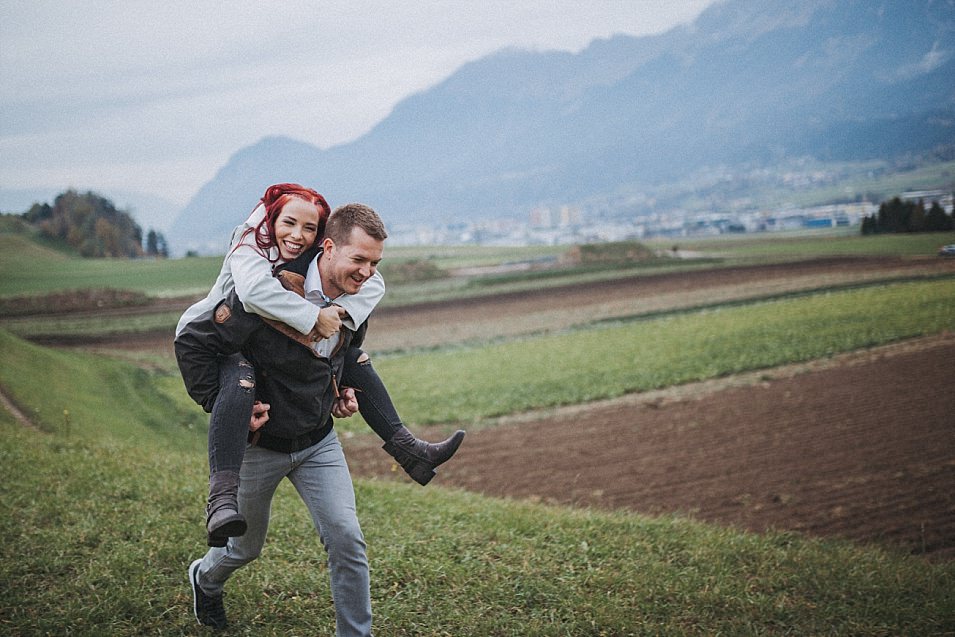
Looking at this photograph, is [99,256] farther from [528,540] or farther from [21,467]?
[528,540]

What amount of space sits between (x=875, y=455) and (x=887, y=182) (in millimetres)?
37265

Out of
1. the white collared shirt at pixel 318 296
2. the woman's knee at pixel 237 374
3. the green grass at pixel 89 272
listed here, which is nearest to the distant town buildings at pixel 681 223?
the green grass at pixel 89 272

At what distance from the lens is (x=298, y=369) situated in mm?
3293

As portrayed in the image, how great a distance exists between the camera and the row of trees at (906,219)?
3212 cm

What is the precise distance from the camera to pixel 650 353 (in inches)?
826


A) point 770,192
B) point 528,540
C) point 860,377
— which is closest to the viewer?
point 528,540

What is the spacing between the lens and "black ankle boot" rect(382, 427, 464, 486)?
367 centimetres

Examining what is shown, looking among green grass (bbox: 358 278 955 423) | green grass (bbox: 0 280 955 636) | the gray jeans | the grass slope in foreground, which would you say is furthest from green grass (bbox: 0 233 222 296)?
the gray jeans

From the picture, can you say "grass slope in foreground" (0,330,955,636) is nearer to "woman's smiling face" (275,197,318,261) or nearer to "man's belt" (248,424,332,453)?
"man's belt" (248,424,332,453)

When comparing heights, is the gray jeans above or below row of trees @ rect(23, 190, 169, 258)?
below

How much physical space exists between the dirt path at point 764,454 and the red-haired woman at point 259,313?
237 inches

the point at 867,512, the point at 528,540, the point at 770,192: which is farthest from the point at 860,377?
the point at 770,192

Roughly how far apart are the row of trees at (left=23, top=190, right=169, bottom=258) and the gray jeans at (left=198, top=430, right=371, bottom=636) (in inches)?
1261

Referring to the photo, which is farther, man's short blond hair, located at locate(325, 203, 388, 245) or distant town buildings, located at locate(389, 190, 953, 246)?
distant town buildings, located at locate(389, 190, 953, 246)
